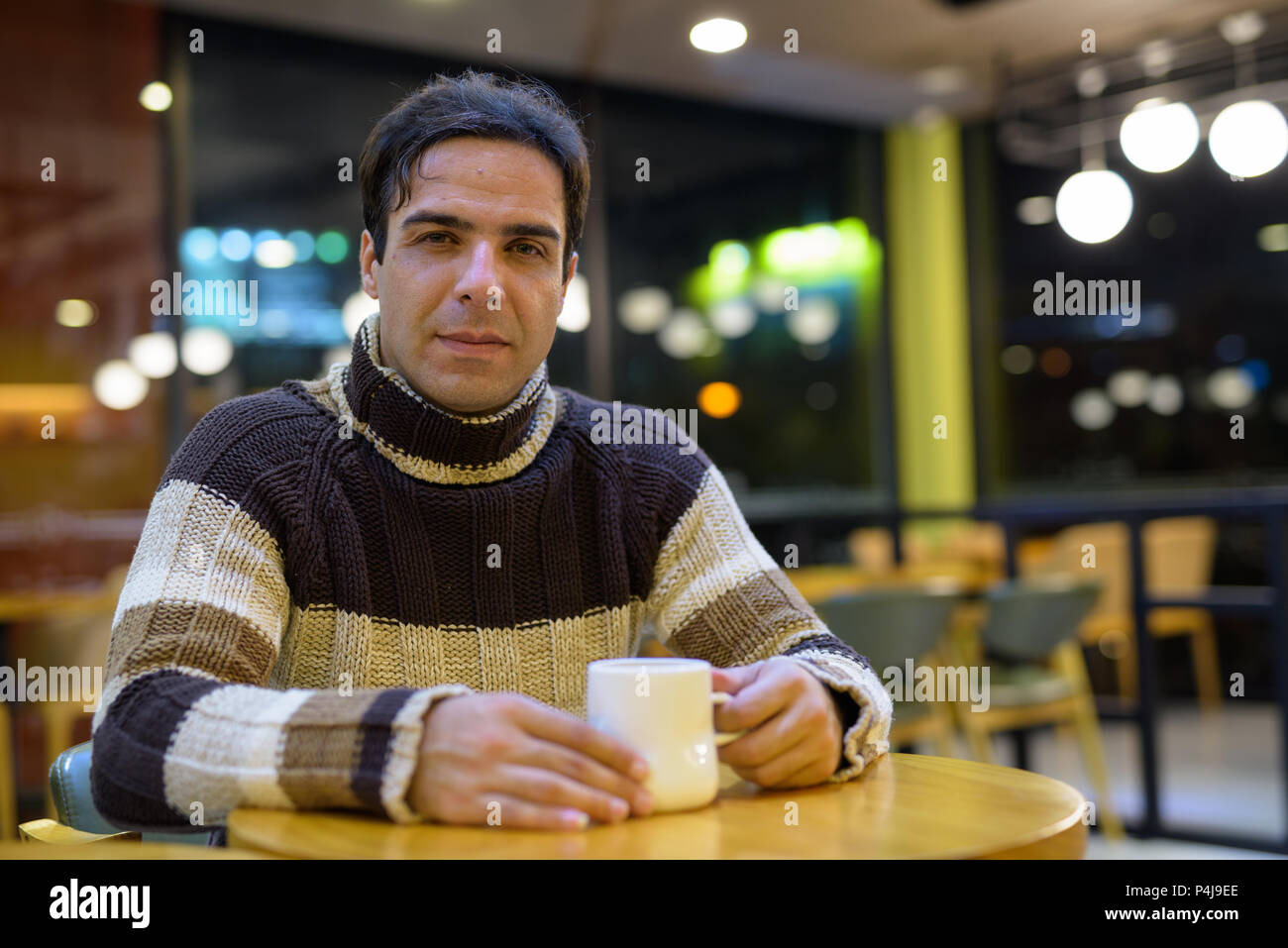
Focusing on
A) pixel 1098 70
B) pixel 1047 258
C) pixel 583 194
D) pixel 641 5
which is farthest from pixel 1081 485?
pixel 583 194

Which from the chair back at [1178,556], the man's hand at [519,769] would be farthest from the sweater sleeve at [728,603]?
the chair back at [1178,556]

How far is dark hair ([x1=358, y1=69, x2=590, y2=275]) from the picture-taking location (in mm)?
1264

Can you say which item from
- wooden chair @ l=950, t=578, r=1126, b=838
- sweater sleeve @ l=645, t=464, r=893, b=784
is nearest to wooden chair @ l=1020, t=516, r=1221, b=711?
wooden chair @ l=950, t=578, r=1126, b=838

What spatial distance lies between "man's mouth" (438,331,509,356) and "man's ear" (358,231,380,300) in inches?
6.1

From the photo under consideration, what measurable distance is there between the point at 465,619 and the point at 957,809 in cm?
55

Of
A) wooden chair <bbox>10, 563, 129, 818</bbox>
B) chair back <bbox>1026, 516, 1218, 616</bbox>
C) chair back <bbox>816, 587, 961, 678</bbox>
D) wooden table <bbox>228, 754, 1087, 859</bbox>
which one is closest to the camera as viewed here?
wooden table <bbox>228, 754, 1087, 859</bbox>

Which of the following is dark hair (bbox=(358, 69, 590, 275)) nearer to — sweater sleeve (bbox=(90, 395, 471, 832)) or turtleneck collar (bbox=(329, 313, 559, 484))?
turtleneck collar (bbox=(329, 313, 559, 484))

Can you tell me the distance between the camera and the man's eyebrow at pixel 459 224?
48.2 inches

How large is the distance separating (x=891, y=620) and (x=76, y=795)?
251cm

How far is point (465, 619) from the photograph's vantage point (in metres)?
1.25

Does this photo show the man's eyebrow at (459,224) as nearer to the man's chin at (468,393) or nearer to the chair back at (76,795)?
the man's chin at (468,393)

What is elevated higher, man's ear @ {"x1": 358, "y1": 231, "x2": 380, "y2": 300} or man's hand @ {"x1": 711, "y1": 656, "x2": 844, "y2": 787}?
man's ear @ {"x1": 358, "y1": 231, "x2": 380, "y2": 300}

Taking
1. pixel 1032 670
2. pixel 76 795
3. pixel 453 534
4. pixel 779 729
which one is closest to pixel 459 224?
pixel 453 534

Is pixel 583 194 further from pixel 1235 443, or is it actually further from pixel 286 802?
pixel 1235 443
